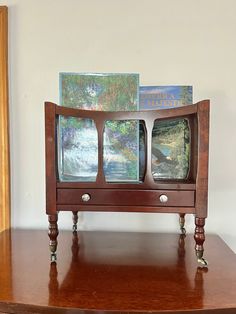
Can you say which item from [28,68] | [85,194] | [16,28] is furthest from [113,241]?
[16,28]

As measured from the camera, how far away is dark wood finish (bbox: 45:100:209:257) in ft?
3.40

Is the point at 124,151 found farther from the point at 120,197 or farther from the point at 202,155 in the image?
the point at 202,155

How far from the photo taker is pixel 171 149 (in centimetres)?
117

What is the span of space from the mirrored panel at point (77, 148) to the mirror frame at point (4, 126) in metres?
0.43

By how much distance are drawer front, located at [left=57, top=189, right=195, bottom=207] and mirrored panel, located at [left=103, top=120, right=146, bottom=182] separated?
6cm

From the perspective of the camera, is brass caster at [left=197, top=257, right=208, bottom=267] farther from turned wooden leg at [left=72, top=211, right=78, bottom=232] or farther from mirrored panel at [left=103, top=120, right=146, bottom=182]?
turned wooden leg at [left=72, top=211, right=78, bottom=232]

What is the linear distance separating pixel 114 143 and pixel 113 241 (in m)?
0.42

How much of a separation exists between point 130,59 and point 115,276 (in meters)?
0.91

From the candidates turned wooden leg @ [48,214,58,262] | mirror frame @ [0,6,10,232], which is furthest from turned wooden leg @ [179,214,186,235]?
mirror frame @ [0,6,10,232]

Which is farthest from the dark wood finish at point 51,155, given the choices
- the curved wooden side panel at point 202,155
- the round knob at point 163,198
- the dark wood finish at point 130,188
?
the curved wooden side panel at point 202,155

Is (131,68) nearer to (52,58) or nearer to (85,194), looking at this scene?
(52,58)

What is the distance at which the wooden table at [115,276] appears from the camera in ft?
2.66

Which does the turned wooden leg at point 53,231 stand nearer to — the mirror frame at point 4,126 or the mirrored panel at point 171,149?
the mirrored panel at point 171,149

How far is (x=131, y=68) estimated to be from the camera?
1.42 m
